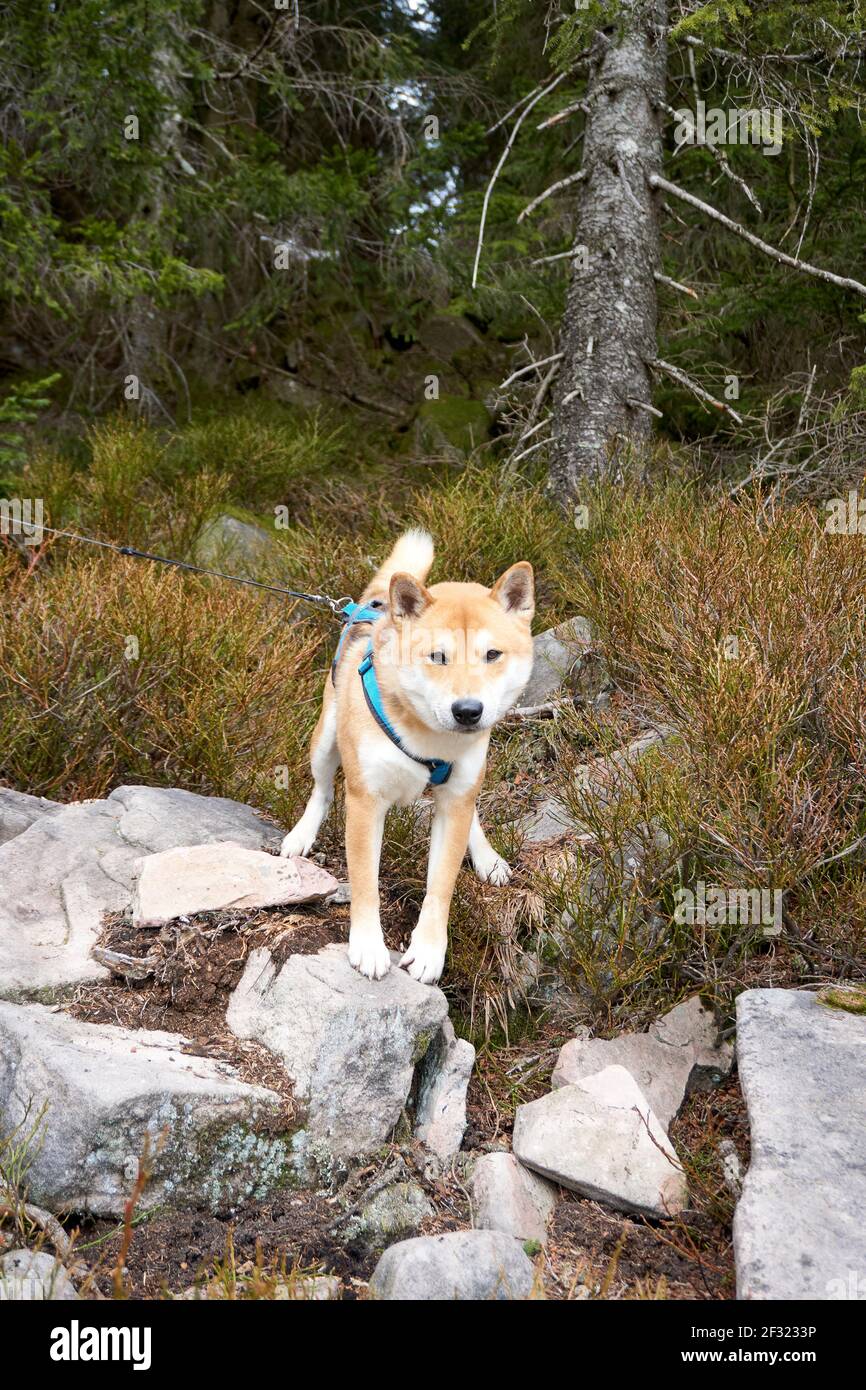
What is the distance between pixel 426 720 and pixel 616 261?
5199 mm

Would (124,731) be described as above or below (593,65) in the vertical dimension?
below

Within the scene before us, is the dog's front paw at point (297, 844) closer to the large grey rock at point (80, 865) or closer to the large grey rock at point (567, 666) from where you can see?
the large grey rock at point (80, 865)

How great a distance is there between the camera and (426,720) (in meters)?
2.87

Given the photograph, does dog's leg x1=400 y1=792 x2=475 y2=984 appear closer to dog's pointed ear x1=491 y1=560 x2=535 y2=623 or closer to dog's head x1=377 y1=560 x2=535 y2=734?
dog's head x1=377 y1=560 x2=535 y2=734

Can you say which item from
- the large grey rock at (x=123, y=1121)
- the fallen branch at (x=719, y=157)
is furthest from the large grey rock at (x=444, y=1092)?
the fallen branch at (x=719, y=157)

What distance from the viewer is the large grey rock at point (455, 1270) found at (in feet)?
→ 7.37

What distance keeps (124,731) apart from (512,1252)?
287 cm

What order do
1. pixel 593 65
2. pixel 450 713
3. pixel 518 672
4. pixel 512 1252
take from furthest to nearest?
pixel 593 65, pixel 518 672, pixel 450 713, pixel 512 1252

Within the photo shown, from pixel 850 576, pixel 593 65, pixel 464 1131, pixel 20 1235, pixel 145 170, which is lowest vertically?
pixel 464 1131

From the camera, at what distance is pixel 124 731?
14.6 ft

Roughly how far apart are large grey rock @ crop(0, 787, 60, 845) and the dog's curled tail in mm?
1547

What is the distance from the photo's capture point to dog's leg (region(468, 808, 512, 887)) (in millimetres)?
3729

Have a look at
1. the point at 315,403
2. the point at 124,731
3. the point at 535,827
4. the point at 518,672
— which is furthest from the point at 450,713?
the point at 315,403

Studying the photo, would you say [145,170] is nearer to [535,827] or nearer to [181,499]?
[181,499]
